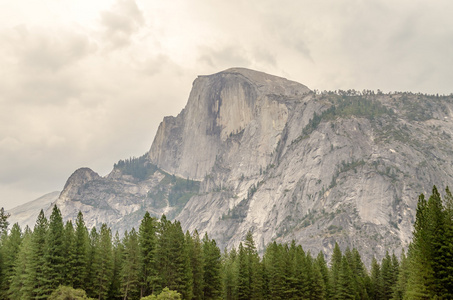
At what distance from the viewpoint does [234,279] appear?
103875 millimetres

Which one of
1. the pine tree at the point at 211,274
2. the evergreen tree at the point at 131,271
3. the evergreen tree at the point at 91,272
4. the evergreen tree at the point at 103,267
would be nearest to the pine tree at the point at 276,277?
the pine tree at the point at 211,274

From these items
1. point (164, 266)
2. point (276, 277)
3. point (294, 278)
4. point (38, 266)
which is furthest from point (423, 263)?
point (38, 266)

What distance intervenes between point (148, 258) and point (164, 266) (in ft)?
10.5

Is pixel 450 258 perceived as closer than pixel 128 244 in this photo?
Yes

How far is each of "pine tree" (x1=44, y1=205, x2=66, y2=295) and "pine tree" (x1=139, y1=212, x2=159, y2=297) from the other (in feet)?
42.1

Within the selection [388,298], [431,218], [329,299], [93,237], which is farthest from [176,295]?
[388,298]

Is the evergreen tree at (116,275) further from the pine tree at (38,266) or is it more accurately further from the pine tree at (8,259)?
the pine tree at (8,259)

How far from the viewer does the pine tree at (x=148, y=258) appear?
8175 centimetres

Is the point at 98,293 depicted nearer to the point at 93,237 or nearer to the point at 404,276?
the point at 93,237

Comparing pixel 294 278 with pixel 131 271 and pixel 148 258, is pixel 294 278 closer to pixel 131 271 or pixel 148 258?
pixel 148 258

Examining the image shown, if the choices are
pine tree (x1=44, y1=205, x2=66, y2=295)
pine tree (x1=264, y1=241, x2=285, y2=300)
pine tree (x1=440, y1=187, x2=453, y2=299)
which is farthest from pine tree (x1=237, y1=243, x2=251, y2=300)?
pine tree (x1=440, y1=187, x2=453, y2=299)

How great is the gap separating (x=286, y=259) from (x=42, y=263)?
162 feet

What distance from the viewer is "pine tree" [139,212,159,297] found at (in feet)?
268

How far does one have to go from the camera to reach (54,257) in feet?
254
